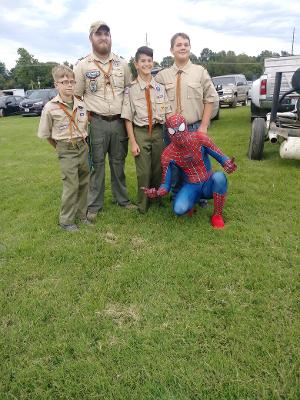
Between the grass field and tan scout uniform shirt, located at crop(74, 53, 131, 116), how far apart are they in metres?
1.25

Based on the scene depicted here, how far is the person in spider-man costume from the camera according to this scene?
3.81 m

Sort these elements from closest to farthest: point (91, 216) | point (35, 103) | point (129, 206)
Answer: point (91, 216) → point (129, 206) → point (35, 103)

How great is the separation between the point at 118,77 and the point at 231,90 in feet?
50.1

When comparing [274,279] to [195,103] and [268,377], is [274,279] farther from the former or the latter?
[195,103]

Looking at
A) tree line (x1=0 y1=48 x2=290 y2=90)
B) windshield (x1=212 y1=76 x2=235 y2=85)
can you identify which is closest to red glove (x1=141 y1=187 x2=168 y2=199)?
windshield (x1=212 y1=76 x2=235 y2=85)

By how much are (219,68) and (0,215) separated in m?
80.7

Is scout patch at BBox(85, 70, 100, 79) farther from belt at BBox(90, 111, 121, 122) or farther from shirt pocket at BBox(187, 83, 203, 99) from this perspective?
shirt pocket at BBox(187, 83, 203, 99)

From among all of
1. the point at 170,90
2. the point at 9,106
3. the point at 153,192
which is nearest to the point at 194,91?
the point at 170,90

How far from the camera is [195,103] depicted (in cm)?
415

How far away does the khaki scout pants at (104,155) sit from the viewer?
14.1 ft

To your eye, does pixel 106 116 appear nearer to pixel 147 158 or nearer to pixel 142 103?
pixel 142 103

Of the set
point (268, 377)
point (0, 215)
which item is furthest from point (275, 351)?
point (0, 215)

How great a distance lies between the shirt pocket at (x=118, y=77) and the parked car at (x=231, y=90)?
47.6 ft

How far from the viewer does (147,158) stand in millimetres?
4305
